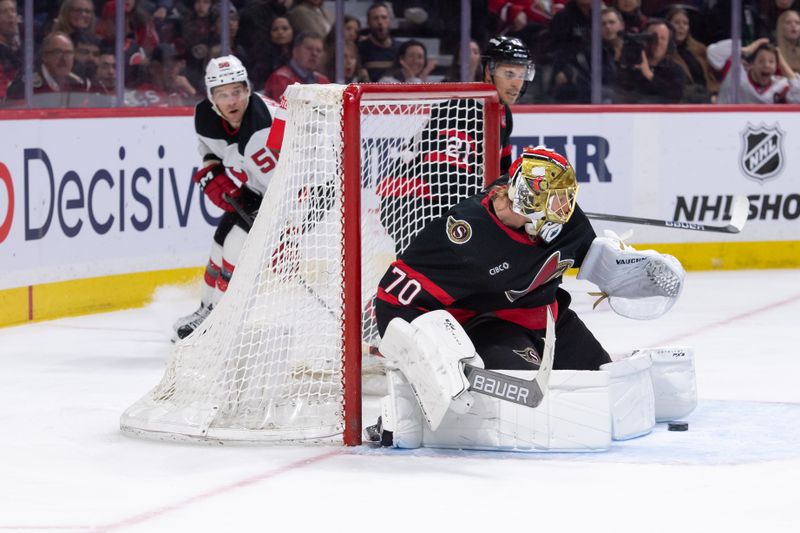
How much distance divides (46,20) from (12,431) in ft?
9.14

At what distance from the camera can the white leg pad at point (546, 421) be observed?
3.38m

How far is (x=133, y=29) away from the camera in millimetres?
6652

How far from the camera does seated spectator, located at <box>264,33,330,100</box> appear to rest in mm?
7270

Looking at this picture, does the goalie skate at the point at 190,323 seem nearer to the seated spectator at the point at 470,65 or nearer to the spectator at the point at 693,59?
the seated spectator at the point at 470,65

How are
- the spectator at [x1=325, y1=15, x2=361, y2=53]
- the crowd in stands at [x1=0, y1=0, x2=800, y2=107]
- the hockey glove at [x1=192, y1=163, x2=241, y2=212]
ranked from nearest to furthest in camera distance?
1. the hockey glove at [x1=192, y1=163, x2=241, y2=212]
2. the crowd in stands at [x1=0, y1=0, x2=800, y2=107]
3. the spectator at [x1=325, y1=15, x2=361, y2=53]

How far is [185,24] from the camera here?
6926mm

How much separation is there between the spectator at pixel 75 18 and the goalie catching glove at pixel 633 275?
10.4 feet

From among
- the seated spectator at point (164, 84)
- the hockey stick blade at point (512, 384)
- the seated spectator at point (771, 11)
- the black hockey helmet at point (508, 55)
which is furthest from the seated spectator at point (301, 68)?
the hockey stick blade at point (512, 384)

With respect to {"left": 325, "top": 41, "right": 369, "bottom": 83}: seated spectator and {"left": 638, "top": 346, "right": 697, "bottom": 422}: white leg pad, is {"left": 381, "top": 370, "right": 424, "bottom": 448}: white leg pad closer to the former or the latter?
{"left": 638, "top": 346, "right": 697, "bottom": 422}: white leg pad

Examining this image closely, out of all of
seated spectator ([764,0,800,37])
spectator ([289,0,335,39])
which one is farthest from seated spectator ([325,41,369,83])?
seated spectator ([764,0,800,37])

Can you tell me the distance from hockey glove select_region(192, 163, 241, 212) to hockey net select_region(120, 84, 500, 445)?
121 cm

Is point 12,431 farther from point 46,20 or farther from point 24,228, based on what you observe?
point 46,20

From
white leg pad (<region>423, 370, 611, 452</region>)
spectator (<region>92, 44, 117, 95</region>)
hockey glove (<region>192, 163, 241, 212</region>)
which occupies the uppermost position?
spectator (<region>92, 44, 117, 95</region>)

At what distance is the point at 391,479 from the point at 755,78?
5.08 meters
